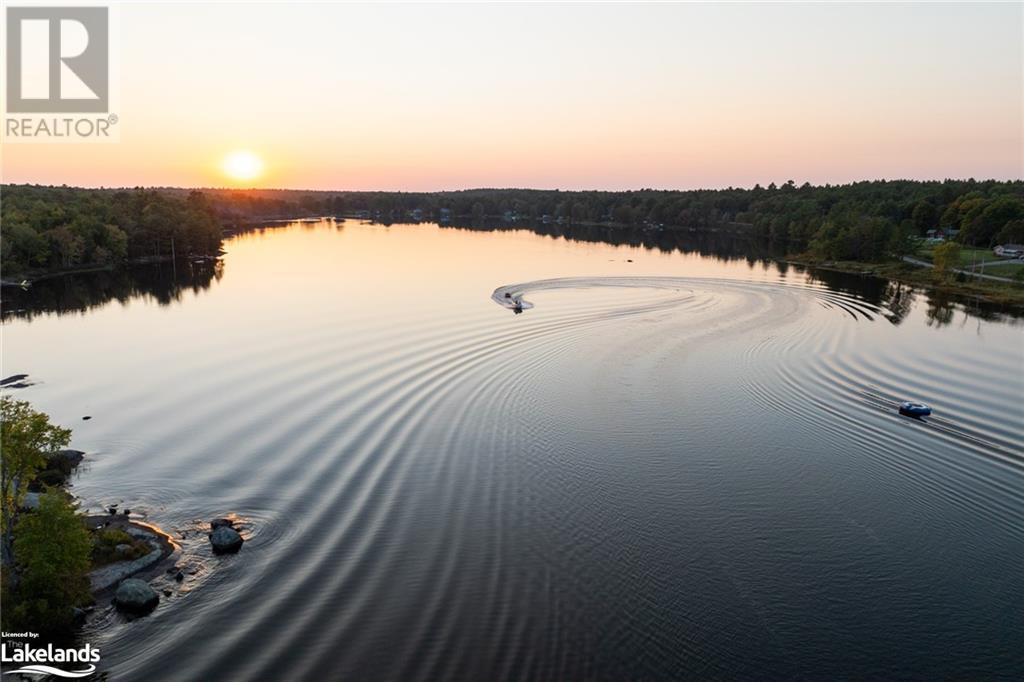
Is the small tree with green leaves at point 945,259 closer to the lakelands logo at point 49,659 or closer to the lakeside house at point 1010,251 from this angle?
the lakeside house at point 1010,251

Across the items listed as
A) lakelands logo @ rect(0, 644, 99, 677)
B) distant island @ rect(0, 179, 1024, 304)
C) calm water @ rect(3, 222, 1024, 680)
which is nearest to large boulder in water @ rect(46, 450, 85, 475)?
calm water @ rect(3, 222, 1024, 680)

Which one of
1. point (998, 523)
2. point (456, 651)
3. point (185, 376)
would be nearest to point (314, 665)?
point (456, 651)

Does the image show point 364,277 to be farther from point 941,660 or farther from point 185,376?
point 941,660

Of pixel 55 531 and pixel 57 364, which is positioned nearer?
pixel 55 531

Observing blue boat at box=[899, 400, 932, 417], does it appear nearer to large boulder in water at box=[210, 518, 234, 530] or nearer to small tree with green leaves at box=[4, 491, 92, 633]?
large boulder in water at box=[210, 518, 234, 530]

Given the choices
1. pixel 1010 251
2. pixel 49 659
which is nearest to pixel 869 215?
pixel 1010 251

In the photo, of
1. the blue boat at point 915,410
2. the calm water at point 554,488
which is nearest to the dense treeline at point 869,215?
the calm water at point 554,488

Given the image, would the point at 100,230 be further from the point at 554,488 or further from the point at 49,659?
the point at 49,659
